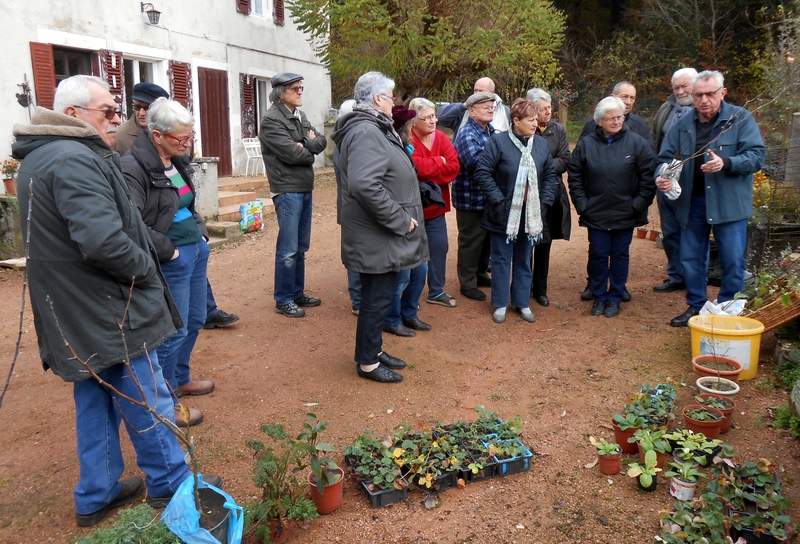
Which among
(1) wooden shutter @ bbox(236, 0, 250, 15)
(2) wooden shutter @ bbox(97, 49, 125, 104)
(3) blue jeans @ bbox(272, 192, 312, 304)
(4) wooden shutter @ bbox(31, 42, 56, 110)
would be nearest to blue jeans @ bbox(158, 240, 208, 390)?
(3) blue jeans @ bbox(272, 192, 312, 304)

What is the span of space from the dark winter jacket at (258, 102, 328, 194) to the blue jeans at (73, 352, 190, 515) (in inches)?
111

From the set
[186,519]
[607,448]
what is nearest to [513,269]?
[607,448]

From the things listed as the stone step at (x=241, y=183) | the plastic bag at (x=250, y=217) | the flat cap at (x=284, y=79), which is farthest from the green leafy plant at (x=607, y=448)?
the stone step at (x=241, y=183)

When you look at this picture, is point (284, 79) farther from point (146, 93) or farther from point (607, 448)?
point (607, 448)

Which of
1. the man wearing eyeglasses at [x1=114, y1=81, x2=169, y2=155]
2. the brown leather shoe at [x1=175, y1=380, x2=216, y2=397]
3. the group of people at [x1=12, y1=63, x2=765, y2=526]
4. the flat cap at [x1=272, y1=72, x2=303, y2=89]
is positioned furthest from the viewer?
the flat cap at [x1=272, y1=72, x2=303, y2=89]

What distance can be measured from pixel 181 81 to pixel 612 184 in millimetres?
8772

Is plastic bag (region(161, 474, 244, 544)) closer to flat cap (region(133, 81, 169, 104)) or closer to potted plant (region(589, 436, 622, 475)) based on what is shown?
potted plant (region(589, 436, 622, 475))

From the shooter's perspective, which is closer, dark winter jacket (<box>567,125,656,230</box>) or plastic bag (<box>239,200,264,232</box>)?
dark winter jacket (<box>567,125,656,230</box>)

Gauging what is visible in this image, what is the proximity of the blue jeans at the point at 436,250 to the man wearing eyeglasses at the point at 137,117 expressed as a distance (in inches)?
93.9

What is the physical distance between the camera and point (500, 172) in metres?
5.44

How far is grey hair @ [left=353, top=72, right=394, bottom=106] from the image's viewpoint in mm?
4160

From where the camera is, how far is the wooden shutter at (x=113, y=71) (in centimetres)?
982

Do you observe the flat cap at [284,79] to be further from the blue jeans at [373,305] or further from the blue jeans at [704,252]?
the blue jeans at [704,252]

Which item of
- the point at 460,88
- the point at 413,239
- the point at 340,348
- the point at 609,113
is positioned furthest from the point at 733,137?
the point at 460,88
